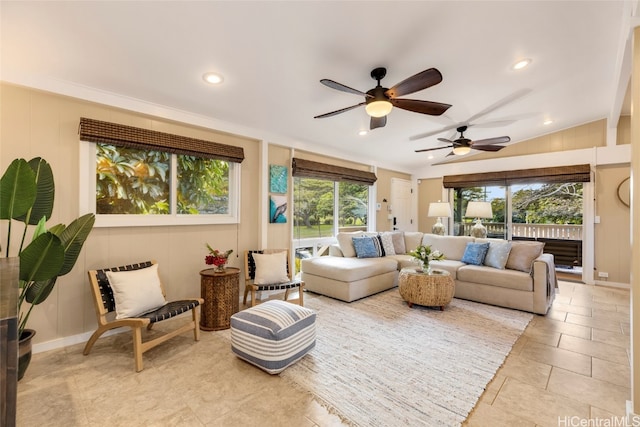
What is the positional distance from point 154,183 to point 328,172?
2.76m

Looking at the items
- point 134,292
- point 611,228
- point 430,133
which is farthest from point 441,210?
point 134,292

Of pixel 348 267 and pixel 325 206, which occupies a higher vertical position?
pixel 325 206

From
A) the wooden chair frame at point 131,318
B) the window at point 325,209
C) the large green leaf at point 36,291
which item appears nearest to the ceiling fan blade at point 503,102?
the window at point 325,209

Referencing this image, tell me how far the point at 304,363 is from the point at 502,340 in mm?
Result: 1994

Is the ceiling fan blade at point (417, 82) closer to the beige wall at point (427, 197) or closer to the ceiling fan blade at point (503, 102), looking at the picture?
the ceiling fan blade at point (503, 102)

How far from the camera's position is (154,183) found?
10.9 ft

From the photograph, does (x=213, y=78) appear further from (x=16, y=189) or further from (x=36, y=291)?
(x=36, y=291)

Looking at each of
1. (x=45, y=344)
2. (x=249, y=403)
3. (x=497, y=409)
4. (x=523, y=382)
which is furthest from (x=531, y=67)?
(x=45, y=344)

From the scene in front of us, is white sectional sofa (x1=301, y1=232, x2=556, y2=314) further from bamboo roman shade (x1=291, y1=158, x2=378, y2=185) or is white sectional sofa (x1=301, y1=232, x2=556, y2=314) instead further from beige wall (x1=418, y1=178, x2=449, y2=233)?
beige wall (x1=418, y1=178, x2=449, y2=233)

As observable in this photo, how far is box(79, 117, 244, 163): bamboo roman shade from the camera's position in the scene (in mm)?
2756

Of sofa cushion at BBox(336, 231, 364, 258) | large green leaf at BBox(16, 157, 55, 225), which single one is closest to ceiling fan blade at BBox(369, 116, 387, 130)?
sofa cushion at BBox(336, 231, 364, 258)

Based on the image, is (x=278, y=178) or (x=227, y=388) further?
(x=278, y=178)

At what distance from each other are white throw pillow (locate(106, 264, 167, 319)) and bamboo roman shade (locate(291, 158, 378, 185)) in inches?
101

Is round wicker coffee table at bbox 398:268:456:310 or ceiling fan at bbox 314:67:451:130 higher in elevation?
ceiling fan at bbox 314:67:451:130
